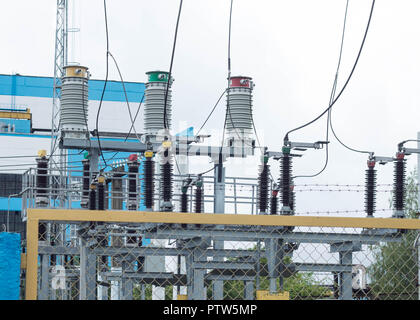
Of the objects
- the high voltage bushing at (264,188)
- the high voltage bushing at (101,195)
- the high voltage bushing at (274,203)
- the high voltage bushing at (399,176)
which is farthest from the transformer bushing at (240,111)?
the high voltage bushing at (101,195)

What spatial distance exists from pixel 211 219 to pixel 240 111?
5077 mm

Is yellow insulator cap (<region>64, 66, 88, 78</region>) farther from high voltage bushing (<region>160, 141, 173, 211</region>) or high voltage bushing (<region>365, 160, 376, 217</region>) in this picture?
high voltage bushing (<region>365, 160, 376, 217</region>)

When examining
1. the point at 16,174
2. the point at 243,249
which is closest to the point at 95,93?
the point at 16,174

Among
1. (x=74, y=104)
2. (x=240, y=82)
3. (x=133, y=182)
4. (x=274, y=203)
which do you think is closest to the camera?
(x=274, y=203)

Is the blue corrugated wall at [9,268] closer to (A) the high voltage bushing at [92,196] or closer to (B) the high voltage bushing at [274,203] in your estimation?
(A) the high voltage bushing at [92,196]

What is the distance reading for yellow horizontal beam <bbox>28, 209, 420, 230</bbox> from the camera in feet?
28.8

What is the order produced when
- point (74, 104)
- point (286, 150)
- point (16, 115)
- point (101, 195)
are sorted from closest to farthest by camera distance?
1. point (101, 195)
2. point (286, 150)
3. point (74, 104)
4. point (16, 115)

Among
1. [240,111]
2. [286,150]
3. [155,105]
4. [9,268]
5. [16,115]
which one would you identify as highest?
[16,115]

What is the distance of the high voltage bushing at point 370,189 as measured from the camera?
11.6 metres

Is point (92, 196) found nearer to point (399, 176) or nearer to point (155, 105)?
point (155, 105)

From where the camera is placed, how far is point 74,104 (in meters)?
13.9

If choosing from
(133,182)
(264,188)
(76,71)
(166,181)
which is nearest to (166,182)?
(166,181)

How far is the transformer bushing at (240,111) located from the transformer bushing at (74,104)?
2.44 m
